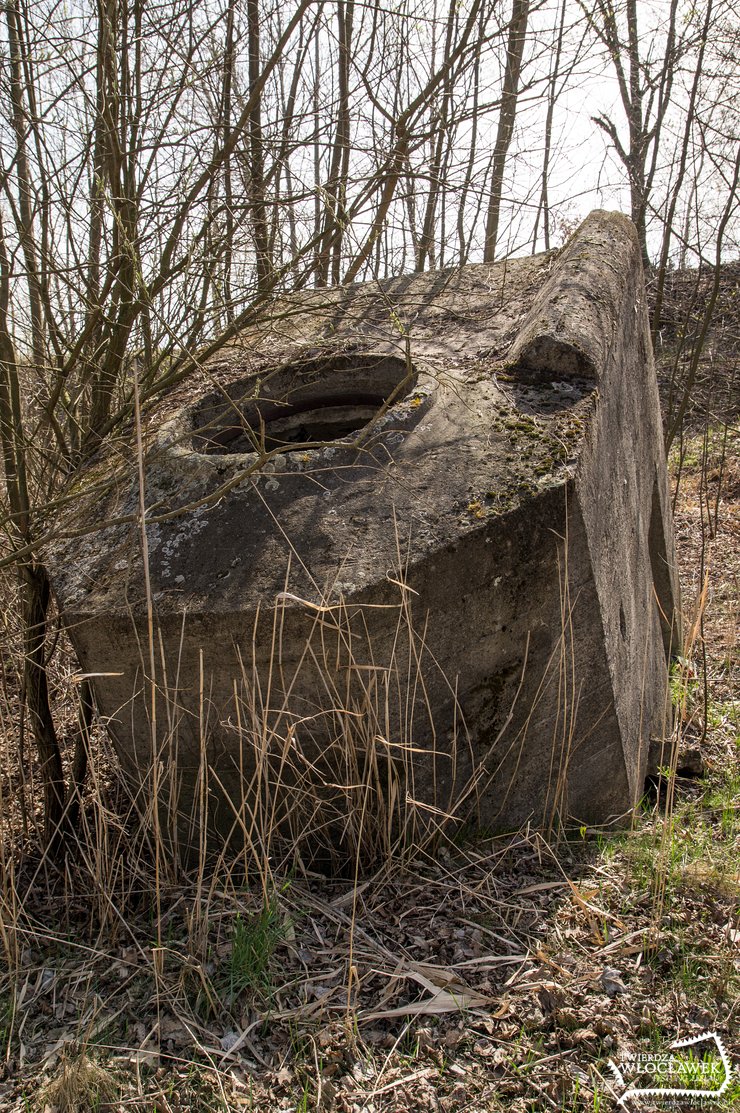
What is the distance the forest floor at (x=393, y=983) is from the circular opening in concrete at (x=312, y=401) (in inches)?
56.3

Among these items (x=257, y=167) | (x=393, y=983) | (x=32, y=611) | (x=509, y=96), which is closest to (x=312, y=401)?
(x=257, y=167)

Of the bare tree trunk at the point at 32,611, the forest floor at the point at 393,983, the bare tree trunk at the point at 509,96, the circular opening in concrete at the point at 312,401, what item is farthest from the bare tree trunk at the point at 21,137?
the forest floor at the point at 393,983

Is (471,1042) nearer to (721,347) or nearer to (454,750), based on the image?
(454,750)

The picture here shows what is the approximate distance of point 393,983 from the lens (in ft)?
7.13

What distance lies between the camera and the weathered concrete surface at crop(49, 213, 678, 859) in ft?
7.82

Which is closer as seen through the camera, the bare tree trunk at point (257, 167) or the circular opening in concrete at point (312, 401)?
the bare tree trunk at point (257, 167)

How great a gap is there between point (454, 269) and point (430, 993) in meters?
3.26

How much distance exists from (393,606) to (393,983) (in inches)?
36.5

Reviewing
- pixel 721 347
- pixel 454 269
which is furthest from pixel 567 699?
pixel 721 347

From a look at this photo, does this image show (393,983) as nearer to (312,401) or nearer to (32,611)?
(32,611)

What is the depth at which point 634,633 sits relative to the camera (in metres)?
3.25

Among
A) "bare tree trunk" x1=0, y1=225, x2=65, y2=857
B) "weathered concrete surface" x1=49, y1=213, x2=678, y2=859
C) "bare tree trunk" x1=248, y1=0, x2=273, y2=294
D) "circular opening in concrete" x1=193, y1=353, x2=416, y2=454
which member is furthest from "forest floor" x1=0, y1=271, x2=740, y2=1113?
"bare tree trunk" x1=248, y1=0, x2=273, y2=294

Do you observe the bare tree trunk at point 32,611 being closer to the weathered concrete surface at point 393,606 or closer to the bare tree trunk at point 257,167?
the weathered concrete surface at point 393,606

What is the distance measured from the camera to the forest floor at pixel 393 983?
1.94 meters
